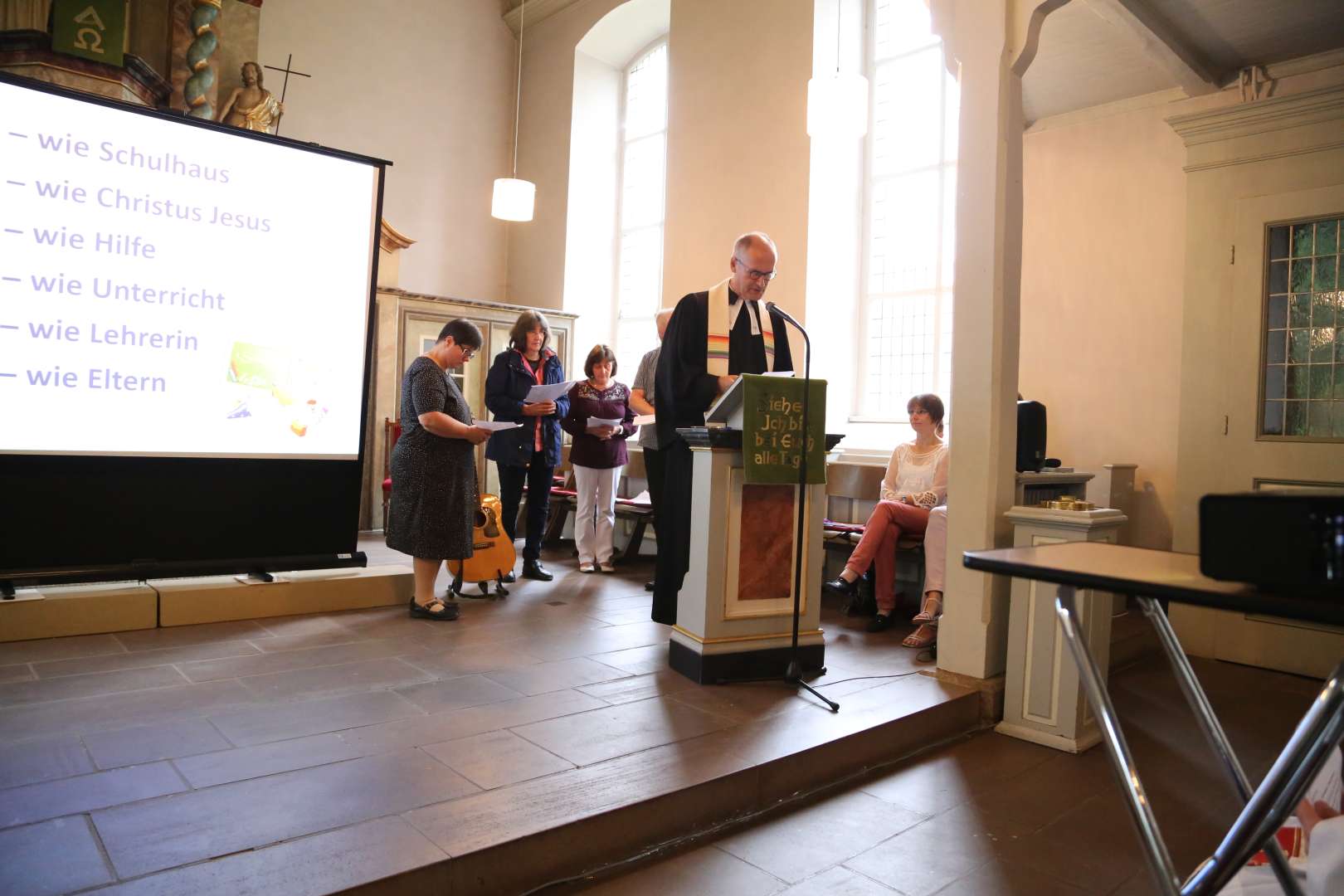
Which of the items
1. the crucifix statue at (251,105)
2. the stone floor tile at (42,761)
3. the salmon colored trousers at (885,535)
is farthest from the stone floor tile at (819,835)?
the crucifix statue at (251,105)

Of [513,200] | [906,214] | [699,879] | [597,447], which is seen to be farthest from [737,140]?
[699,879]

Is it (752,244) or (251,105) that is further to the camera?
(251,105)

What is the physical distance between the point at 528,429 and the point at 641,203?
497cm

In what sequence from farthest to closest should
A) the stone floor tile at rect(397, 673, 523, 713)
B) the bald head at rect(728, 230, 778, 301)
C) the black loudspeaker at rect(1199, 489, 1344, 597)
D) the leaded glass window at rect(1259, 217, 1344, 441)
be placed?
the leaded glass window at rect(1259, 217, 1344, 441)
the bald head at rect(728, 230, 778, 301)
the stone floor tile at rect(397, 673, 523, 713)
the black loudspeaker at rect(1199, 489, 1344, 597)

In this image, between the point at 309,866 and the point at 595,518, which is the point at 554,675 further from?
the point at 595,518

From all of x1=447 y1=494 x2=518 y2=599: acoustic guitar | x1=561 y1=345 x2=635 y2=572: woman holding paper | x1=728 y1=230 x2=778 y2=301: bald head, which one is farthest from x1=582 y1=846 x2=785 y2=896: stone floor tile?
x1=561 y1=345 x2=635 y2=572: woman holding paper

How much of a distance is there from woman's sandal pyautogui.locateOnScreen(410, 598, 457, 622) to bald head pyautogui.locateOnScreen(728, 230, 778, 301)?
6.79 ft

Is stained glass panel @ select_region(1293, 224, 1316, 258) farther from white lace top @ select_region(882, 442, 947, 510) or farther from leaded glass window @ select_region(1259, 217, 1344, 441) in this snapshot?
white lace top @ select_region(882, 442, 947, 510)

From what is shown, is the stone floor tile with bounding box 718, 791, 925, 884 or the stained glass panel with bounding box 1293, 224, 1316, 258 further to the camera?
the stained glass panel with bounding box 1293, 224, 1316, 258

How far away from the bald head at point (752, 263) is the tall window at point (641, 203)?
5.48 m

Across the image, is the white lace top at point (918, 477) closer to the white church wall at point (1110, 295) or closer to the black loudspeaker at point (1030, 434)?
the black loudspeaker at point (1030, 434)

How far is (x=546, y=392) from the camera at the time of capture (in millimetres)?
4980

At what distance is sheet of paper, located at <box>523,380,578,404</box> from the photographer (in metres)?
4.96

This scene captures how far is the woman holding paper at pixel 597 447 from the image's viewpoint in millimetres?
5695
